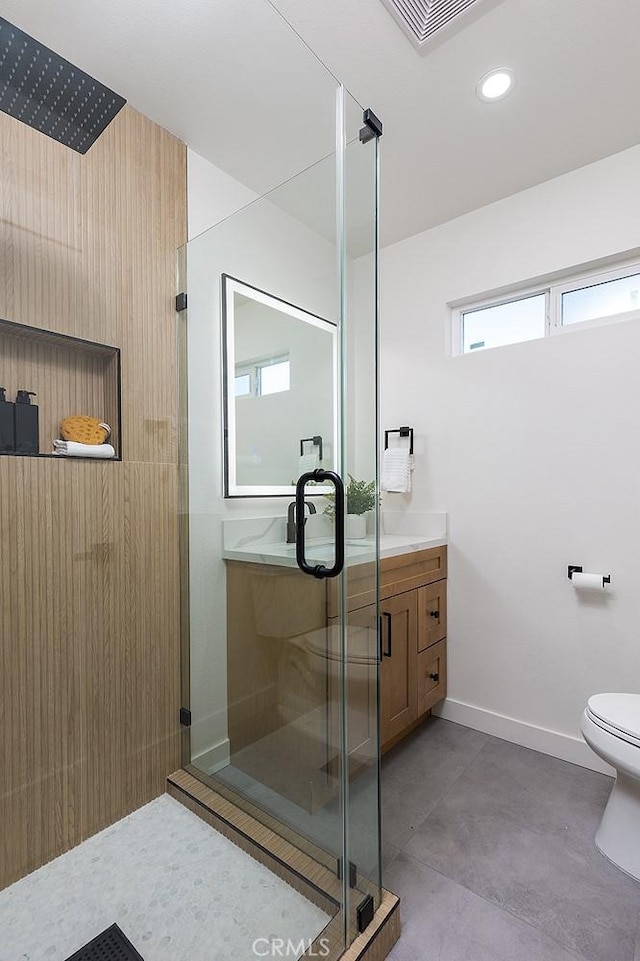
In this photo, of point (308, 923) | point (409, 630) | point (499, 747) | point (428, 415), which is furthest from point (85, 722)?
point (428, 415)

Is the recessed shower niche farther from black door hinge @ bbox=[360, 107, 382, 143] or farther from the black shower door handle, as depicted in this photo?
black door hinge @ bbox=[360, 107, 382, 143]

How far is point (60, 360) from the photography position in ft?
4.56

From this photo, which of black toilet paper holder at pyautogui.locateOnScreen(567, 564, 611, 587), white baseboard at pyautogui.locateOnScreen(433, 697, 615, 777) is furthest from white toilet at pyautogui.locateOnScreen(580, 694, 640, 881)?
black toilet paper holder at pyautogui.locateOnScreen(567, 564, 611, 587)

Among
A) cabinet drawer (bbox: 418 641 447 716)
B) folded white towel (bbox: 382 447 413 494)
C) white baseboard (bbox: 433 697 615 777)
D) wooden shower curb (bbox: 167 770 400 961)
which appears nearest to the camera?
wooden shower curb (bbox: 167 770 400 961)

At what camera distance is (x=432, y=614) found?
223 cm

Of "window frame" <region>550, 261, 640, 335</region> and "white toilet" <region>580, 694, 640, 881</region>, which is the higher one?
"window frame" <region>550, 261, 640, 335</region>

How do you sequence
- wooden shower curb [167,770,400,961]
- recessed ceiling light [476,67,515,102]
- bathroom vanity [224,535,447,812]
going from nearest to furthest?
wooden shower curb [167,770,400,961]
bathroom vanity [224,535,447,812]
recessed ceiling light [476,67,515,102]

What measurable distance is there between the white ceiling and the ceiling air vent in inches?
1.4

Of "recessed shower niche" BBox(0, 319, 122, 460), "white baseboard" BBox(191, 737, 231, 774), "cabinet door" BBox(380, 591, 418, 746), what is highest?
"recessed shower niche" BBox(0, 319, 122, 460)

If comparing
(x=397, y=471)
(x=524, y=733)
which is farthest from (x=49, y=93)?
(x=524, y=733)

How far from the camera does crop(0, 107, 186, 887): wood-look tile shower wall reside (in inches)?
49.0

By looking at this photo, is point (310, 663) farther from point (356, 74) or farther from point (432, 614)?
point (356, 74)

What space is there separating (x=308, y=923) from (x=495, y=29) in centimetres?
252

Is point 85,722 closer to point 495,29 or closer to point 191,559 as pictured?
point 191,559
